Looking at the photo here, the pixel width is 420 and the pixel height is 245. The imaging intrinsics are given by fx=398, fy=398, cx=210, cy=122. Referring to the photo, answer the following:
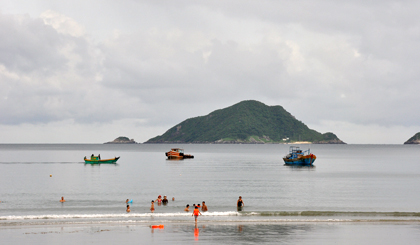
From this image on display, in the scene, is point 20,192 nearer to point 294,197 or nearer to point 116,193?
point 116,193

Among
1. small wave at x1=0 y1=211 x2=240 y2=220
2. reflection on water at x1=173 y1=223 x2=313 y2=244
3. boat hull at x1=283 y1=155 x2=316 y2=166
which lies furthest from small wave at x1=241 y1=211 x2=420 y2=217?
boat hull at x1=283 y1=155 x2=316 y2=166

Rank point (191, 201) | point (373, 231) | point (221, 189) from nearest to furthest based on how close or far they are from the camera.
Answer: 1. point (373, 231)
2. point (191, 201)
3. point (221, 189)

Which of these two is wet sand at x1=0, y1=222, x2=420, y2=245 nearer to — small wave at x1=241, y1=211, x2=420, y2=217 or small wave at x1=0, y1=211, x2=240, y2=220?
small wave at x1=0, y1=211, x2=240, y2=220

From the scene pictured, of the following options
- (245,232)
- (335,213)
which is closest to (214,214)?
(245,232)

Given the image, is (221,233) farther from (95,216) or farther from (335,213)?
(335,213)

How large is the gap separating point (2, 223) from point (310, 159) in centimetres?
12531

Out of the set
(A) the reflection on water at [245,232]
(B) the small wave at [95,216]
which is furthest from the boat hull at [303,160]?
(A) the reflection on water at [245,232]

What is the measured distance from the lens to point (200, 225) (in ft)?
145

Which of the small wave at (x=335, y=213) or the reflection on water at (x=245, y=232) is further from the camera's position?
the small wave at (x=335, y=213)

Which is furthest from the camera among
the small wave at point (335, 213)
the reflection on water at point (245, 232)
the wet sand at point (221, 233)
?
the small wave at point (335, 213)

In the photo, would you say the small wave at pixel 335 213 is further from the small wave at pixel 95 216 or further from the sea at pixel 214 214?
the small wave at pixel 95 216

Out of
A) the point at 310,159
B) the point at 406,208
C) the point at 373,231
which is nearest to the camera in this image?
the point at 373,231

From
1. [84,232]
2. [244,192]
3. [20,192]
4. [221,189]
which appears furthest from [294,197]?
[20,192]

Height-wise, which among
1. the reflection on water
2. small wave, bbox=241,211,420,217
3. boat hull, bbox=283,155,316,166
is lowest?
small wave, bbox=241,211,420,217
